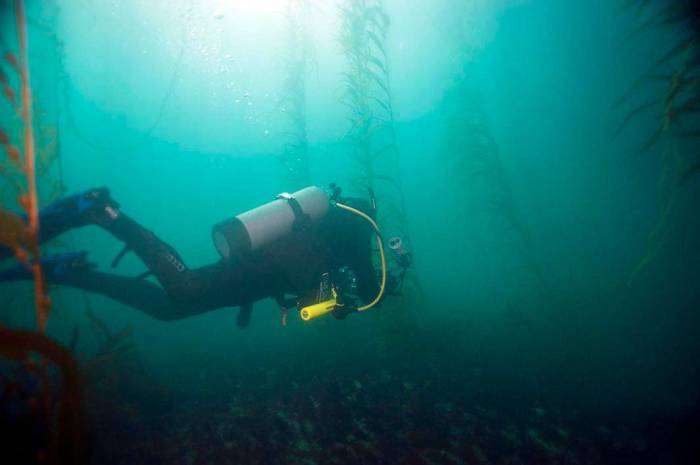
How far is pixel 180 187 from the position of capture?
8094 centimetres

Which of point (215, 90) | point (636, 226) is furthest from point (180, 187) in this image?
point (636, 226)

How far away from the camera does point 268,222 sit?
422cm

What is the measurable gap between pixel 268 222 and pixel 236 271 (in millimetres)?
737

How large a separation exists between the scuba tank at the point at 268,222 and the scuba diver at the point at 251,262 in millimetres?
12

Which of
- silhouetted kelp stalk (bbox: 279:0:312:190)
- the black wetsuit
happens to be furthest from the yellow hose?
silhouetted kelp stalk (bbox: 279:0:312:190)

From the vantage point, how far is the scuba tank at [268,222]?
4.02 metres

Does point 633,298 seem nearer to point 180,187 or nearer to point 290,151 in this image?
point 290,151

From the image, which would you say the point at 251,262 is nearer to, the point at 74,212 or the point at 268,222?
the point at 268,222

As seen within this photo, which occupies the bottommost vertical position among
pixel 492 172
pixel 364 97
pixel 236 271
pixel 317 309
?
pixel 317 309

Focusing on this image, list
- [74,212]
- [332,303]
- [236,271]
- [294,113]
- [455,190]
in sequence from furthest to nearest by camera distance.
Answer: [455,190] < [294,113] < [332,303] < [236,271] < [74,212]

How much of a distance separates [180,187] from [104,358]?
3430 inches

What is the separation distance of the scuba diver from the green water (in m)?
1.27

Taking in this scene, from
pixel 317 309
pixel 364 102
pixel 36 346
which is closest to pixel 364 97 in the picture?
pixel 364 102

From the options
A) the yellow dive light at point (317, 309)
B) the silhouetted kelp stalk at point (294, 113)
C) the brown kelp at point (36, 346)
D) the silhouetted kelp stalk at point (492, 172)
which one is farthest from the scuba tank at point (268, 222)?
the silhouetted kelp stalk at point (294, 113)
